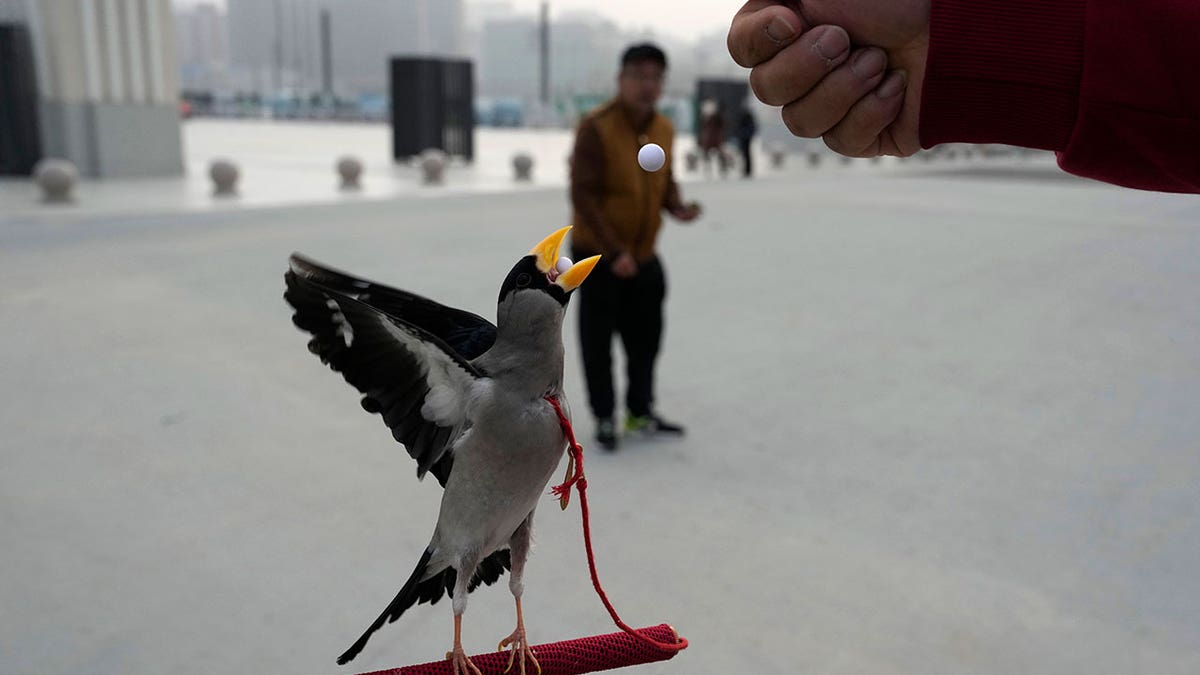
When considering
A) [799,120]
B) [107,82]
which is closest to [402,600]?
[799,120]

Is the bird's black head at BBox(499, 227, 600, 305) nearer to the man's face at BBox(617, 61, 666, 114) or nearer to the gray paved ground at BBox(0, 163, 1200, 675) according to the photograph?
the gray paved ground at BBox(0, 163, 1200, 675)

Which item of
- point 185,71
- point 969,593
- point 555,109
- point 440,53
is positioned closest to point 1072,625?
point 969,593

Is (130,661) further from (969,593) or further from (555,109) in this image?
(555,109)

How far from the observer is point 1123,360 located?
19.1ft

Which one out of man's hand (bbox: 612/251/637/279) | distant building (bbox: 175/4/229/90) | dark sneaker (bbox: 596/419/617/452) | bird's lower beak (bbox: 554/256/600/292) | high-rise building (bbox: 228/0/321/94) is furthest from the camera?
distant building (bbox: 175/4/229/90)

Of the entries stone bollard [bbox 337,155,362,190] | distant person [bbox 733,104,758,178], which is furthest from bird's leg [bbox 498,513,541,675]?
distant person [bbox 733,104,758,178]

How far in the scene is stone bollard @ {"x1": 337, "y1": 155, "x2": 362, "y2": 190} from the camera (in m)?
14.2

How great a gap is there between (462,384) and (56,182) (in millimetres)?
12124

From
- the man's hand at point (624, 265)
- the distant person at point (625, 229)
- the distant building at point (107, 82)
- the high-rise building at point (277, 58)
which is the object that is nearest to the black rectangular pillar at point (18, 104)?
the distant building at point (107, 82)

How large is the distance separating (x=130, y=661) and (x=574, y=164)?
2428mm

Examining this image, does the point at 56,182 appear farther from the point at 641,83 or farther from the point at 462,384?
the point at 462,384

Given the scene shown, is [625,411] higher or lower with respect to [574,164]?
lower

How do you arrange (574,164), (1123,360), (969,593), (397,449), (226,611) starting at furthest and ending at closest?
1. (1123,360)
2. (397,449)
3. (574,164)
4. (969,593)
5. (226,611)

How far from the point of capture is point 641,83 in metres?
3.74
